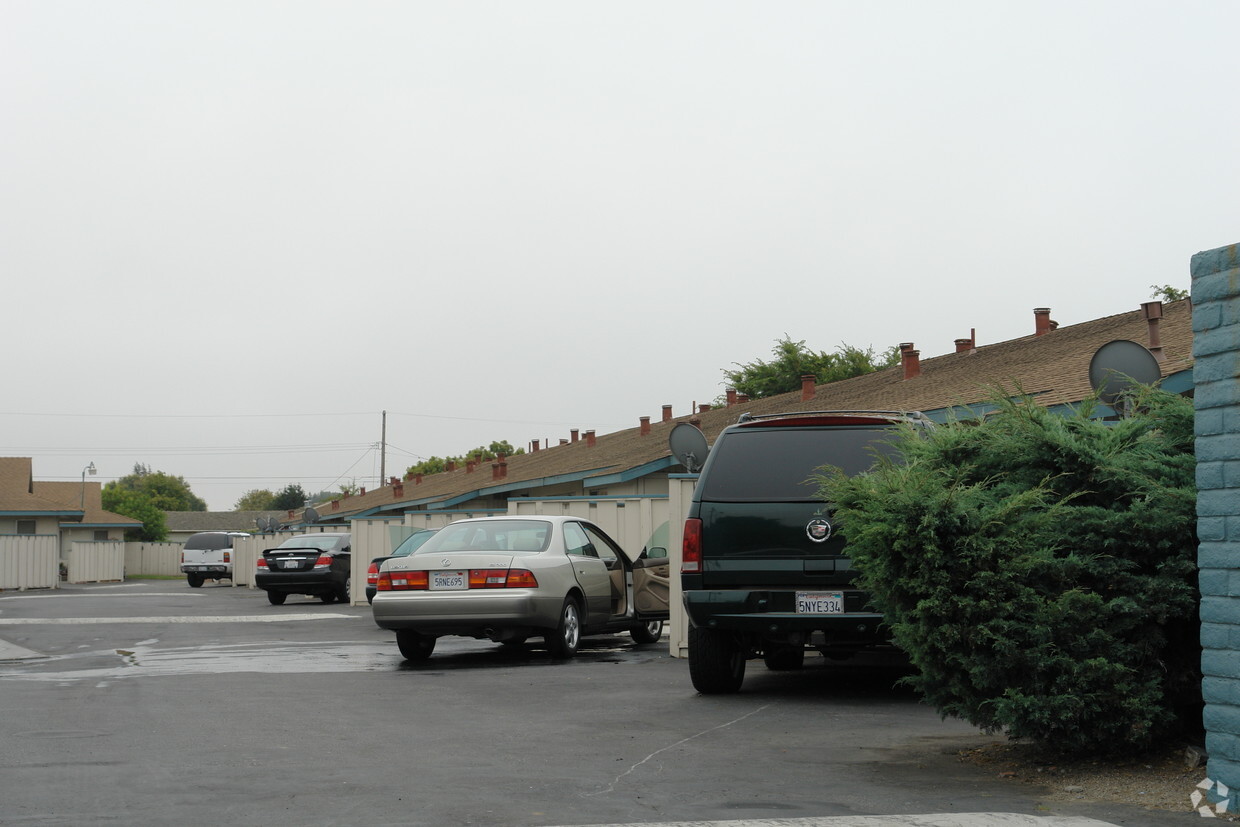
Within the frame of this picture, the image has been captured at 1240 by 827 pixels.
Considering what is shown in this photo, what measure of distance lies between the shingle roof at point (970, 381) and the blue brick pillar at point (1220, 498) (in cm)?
155

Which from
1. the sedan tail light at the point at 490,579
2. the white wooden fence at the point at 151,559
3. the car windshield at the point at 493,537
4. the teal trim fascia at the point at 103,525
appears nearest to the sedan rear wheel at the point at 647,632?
the car windshield at the point at 493,537

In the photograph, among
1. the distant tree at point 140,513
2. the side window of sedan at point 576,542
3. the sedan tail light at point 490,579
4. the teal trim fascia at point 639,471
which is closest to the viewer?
the sedan tail light at point 490,579

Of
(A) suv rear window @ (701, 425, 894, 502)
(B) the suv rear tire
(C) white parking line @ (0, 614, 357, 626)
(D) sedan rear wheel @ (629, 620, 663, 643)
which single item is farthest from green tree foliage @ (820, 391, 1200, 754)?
(C) white parking line @ (0, 614, 357, 626)

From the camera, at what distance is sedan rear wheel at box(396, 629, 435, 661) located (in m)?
13.9

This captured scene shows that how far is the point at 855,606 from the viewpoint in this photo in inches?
372

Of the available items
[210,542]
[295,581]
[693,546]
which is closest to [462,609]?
[693,546]

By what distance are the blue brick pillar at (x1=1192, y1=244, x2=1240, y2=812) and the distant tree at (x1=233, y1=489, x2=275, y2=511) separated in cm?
18663

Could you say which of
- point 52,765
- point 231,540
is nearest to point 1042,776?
point 52,765

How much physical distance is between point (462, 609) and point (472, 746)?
5329mm

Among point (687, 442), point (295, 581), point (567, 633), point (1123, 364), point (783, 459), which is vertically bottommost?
point (567, 633)

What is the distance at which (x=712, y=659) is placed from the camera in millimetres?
10141

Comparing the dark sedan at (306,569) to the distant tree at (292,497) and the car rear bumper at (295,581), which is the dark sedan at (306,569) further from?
the distant tree at (292,497)

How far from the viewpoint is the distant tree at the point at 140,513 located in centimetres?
11175

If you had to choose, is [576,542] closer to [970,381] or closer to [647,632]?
[647,632]
